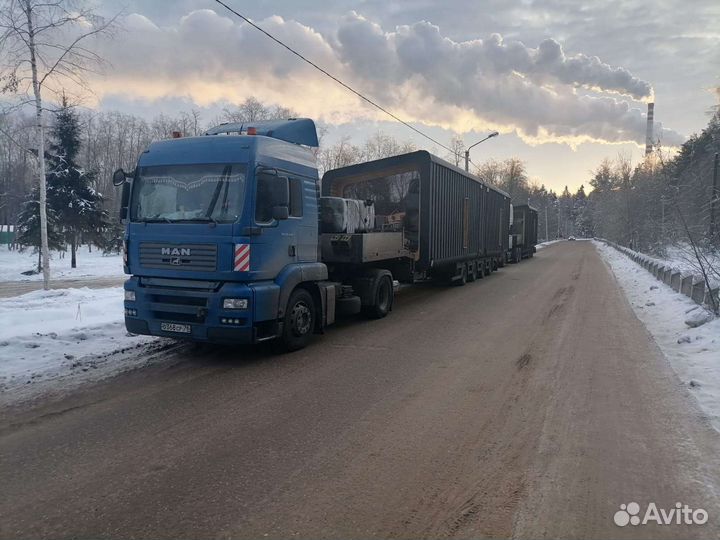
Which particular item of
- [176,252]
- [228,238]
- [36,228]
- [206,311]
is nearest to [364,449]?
[206,311]

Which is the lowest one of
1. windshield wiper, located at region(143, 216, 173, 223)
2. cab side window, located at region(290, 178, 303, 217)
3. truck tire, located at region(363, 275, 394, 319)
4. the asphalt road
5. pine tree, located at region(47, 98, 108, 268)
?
the asphalt road

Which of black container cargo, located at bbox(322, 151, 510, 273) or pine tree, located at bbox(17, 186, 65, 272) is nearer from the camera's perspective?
black container cargo, located at bbox(322, 151, 510, 273)

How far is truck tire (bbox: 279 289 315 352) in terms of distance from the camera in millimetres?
7430

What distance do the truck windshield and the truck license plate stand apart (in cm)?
146

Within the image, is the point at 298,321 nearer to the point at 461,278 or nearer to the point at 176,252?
the point at 176,252

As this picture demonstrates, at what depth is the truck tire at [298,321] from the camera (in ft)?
24.4

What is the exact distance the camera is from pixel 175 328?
680 centimetres

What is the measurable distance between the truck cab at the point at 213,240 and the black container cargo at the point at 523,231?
1081 inches

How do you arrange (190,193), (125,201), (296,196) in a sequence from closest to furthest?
(190,193) → (125,201) → (296,196)

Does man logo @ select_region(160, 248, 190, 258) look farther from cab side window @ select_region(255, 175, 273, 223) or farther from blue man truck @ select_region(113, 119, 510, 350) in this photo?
cab side window @ select_region(255, 175, 273, 223)

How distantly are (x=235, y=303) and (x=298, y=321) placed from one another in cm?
138

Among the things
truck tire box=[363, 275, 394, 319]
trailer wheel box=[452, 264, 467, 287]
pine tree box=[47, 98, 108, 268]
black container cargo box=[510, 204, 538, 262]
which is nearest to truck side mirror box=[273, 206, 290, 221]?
truck tire box=[363, 275, 394, 319]

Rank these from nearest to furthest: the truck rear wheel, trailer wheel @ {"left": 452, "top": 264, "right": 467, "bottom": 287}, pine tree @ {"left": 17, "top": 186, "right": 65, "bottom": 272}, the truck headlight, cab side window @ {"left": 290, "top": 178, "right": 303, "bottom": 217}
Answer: the truck headlight < cab side window @ {"left": 290, "top": 178, "right": 303, "bottom": 217} < the truck rear wheel < trailer wheel @ {"left": 452, "top": 264, "right": 467, "bottom": 287} < pine tree @ {"left": 17, "top": 186, "right": 65, "bottom": 272}

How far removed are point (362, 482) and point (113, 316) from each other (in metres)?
7.53
